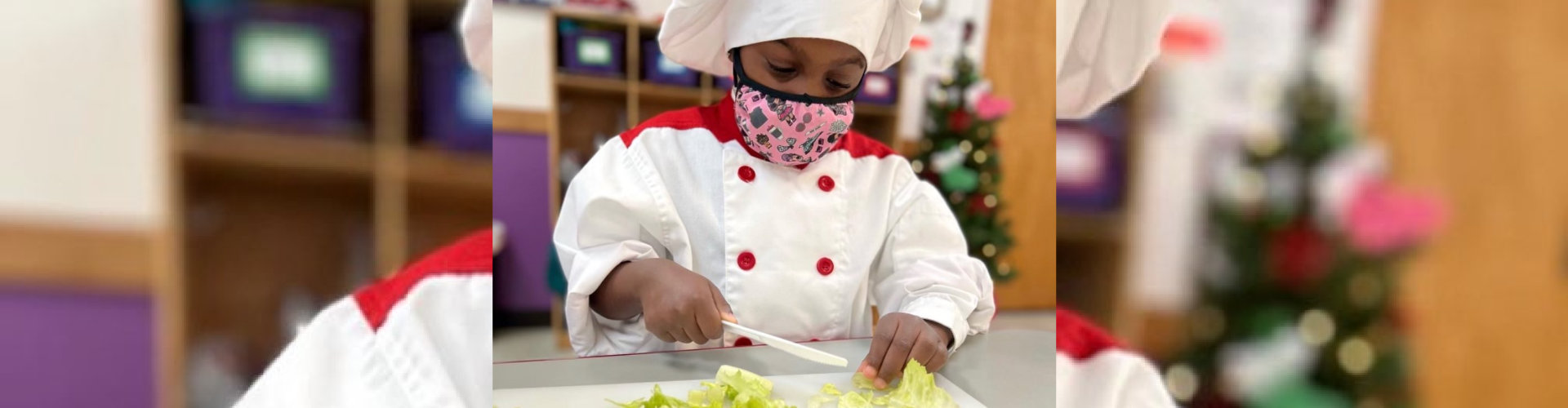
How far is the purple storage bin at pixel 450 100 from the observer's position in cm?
33

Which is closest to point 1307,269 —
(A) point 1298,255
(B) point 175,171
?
(A) point 1298,255

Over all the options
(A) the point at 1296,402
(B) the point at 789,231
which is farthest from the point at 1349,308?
(B) the point at 789,231

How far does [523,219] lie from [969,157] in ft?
1.23

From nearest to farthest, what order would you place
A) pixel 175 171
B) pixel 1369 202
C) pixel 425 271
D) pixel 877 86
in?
1. pixel 175 171
2. pixel 425 271
3. pixel 1369 202
4. pixel 877 86

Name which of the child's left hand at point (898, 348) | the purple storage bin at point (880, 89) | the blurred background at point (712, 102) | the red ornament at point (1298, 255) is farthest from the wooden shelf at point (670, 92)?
the red ornament at point (1298, 255)

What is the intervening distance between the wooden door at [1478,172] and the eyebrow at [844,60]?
36cm

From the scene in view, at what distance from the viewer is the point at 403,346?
45 cm

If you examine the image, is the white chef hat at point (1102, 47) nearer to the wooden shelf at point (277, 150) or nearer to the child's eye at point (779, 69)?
the child's eye at point (779, 69)

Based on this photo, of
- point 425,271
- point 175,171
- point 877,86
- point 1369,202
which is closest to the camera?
point 175,171

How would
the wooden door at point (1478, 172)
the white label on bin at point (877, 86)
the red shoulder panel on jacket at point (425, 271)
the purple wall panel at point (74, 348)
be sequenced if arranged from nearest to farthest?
1. the purple wall panel at point (74, 348)
2. the red shoulder panel on jacket at point (425, 271)
3. the wooden door at point (1478, 172)
4. the white label on bin at point (877, 86)

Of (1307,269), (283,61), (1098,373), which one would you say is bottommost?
(1098,373)

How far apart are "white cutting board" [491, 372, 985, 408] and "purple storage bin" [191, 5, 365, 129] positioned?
0.33 metres

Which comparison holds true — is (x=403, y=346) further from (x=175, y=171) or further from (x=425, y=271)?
(x=175, y=171)

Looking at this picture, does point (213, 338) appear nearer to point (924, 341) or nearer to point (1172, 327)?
point (924, 341)
